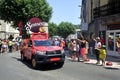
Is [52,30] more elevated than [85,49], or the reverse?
[52,30]

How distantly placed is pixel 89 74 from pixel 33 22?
13.5 metres

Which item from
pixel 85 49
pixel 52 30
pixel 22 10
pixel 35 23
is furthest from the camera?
pixel 52 30

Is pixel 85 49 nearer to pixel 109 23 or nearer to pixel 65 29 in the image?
pixel 109 23

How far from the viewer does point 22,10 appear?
47531mm

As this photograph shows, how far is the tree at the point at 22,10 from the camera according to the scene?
4761 cm

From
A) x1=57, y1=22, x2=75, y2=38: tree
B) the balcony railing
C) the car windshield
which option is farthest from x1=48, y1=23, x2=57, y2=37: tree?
the car windshield

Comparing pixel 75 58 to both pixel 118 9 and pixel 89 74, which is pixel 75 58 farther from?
pixel 89 74

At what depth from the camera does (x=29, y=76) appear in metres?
15.1

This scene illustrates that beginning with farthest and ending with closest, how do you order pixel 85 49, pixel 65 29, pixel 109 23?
1. pixel 65 29
2. pixel 109 23
3. pixel 85 49

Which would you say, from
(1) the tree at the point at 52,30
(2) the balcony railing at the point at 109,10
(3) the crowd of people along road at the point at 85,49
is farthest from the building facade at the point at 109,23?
(1) the tree at the point at 52,30

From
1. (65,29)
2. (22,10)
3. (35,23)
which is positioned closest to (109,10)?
(35,23)

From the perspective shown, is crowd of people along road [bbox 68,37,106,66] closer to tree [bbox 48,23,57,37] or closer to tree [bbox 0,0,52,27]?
tree [bbox 0,0,52,27]

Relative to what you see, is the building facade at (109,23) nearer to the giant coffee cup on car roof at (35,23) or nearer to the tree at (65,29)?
the giant coffee cup on car roof at (35,23)

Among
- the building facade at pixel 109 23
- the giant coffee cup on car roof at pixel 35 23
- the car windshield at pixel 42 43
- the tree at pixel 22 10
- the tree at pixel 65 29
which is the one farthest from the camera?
the tree at pixel 65 29
